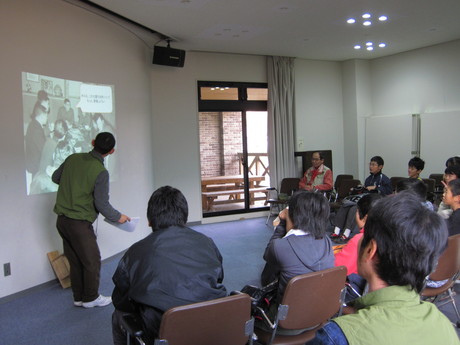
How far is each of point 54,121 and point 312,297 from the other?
355 centimetres

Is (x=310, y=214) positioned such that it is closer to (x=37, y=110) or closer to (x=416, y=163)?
(x=37, y=110)

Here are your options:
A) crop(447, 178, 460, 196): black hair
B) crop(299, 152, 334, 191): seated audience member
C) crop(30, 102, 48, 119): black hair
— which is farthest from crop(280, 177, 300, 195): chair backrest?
crop(30, 102, 48, 119): black hair

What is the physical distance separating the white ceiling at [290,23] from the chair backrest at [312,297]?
379cm

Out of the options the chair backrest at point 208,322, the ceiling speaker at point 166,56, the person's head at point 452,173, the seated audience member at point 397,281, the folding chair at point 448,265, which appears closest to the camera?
the seated audience member at point 397,281

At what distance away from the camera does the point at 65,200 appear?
3.70 metres

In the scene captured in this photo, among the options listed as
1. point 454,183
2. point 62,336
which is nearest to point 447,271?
point 454,183

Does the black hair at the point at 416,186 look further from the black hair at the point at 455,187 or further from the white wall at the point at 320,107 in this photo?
the white wall at the point at 320,107

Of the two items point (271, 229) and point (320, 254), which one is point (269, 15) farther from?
point (320, 254)

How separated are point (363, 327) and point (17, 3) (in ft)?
14.5

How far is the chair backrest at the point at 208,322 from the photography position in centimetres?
174

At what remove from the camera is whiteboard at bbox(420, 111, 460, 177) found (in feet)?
24.2

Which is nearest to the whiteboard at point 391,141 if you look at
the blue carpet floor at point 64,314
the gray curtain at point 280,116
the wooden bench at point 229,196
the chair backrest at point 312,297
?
the gray curtain at point 280,116

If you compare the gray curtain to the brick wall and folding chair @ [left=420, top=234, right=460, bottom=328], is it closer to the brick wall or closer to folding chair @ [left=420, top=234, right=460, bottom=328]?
the brick wall

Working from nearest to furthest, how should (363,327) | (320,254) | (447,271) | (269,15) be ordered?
(363,327) < (320,254) < (447,271) < (269,15)
